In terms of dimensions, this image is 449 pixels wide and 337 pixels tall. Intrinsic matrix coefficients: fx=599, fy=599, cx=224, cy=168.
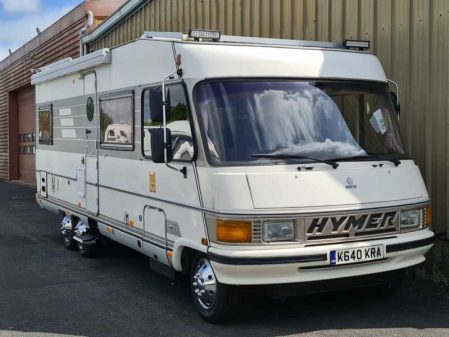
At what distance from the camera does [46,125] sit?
9.91m

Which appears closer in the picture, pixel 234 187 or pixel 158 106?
pixel 234 187

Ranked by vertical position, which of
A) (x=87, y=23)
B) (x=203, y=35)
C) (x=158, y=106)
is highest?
(x=87, y=23)

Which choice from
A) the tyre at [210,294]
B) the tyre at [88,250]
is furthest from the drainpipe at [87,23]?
the tyre at [210,294]

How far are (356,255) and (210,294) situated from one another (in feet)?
4.36

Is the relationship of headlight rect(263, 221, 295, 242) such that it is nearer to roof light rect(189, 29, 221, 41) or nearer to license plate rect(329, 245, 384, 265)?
license plate rect(329, 245, 384, 265)

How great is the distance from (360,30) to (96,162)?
3821 millimetres

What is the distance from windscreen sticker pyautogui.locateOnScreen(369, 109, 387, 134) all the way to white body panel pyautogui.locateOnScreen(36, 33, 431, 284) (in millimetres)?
376

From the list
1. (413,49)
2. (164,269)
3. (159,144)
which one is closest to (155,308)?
(164,269)

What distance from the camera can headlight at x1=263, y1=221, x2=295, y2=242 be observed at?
16.1 ft

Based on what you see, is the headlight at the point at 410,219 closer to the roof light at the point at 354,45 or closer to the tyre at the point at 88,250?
the roof light at the point at 354,45

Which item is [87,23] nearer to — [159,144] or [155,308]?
[159,144]

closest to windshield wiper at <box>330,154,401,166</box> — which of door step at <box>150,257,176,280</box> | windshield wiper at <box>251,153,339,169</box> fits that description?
windshield wiper at <box>251,153,339,169</box>

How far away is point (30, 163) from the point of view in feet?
75.3

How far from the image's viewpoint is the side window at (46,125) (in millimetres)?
9617
